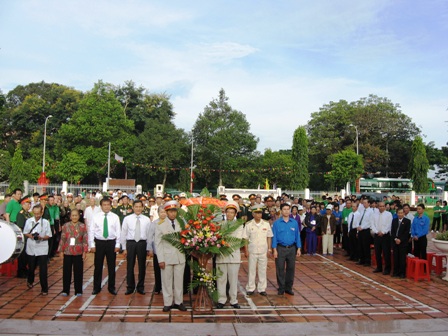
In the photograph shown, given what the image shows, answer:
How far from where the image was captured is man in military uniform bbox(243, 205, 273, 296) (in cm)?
876

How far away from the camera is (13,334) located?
6.04m

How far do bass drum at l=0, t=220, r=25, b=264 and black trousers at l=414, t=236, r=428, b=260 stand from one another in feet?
29.4

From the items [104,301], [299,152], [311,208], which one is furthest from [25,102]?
[104,301]

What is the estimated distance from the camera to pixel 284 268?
29.2 feet

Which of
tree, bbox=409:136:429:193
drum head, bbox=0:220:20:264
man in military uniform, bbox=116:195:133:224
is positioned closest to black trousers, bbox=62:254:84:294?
drum head, bbox=0:220:20:264

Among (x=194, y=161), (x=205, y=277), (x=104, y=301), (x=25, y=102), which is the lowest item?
(x=104, y=301)

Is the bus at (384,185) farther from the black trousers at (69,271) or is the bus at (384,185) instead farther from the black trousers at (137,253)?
the black trousers at (69,271)

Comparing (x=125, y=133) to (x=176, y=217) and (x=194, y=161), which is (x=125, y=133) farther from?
(x=176, y=217)

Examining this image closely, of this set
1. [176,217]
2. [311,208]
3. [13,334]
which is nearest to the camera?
[13,334]

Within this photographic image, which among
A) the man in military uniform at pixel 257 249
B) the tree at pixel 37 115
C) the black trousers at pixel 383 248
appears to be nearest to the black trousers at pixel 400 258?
the black trousers at pixel 383 248

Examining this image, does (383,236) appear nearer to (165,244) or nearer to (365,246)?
(365,246)

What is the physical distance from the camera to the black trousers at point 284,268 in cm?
880

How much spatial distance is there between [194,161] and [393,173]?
79.4ft

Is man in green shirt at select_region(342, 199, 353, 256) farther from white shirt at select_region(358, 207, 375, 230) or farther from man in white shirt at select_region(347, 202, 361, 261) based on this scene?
white shirt at select_region(358, 207, 375, 230)
